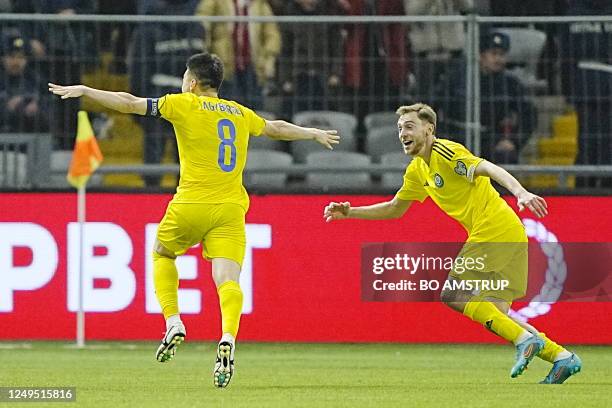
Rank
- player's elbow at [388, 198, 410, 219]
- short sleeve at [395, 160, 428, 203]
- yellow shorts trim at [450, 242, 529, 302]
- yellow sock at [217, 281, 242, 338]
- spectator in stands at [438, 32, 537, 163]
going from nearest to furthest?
yellow sock at [217, 281, 242, 338] < yellow shorts trim at [450, 242, 529, 302] < short sleeve at [395, 160, 428, 203] < player's elbow at [388, 198, 410, 219] < spectator in stands at [438, 32, 537, 163]

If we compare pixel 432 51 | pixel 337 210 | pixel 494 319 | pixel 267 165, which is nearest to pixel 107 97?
pixel 337 210

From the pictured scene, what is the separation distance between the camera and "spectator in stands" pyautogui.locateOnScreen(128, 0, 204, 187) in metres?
13.6

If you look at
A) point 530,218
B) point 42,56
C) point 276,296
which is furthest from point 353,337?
point 42,56

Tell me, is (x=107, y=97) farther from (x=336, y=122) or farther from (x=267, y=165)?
(x=336, y=122)

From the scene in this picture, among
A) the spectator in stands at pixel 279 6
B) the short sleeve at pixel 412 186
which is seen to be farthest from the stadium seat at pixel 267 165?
the short sleeve at pixel 412 186

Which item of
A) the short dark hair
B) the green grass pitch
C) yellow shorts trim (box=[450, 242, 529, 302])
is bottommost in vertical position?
the green grass pitch

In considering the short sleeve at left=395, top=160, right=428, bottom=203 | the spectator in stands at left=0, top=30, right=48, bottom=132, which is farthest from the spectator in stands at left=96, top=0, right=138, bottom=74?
the short sleeve at left=395, top=160, right=428, bottom=203

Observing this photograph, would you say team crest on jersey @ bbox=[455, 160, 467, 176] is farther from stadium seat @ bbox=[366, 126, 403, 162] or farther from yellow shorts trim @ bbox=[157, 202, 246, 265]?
stadium seat @ bbox=[366, 126, 403, 162]

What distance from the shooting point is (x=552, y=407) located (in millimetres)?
8391

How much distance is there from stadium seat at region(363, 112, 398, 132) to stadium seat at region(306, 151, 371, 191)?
0.29m

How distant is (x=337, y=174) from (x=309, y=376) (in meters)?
3.58

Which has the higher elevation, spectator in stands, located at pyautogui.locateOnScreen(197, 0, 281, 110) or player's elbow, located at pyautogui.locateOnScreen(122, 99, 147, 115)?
spectator in stands, located at pyautogui.locateOnScreen(197, 0, 281, 110)

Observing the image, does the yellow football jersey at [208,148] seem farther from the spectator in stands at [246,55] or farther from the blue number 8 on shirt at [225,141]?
the spectator in stands at [246,55]

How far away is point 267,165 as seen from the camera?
45.0 feet
